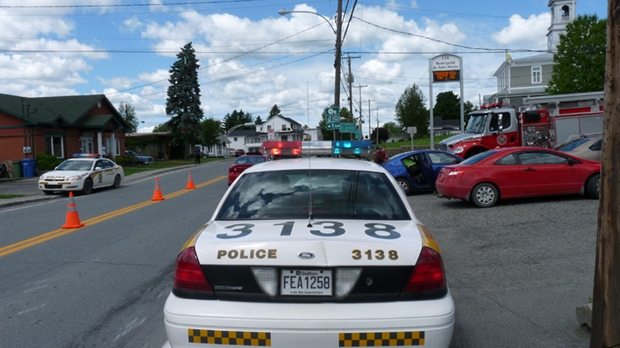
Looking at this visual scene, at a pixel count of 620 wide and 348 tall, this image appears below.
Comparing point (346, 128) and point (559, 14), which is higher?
point (559, 14)

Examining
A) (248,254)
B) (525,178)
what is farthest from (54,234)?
(525,178)

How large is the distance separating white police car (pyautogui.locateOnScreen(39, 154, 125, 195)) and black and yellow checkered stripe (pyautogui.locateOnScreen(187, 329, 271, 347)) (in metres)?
19.5

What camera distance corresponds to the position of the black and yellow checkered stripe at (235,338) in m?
3.42

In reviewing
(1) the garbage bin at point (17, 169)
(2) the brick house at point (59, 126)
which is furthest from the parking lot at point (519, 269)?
(2) the brick house at point (59, 126)

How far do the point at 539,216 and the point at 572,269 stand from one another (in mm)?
4456

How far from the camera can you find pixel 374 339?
338cm

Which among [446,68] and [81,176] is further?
[446,68]

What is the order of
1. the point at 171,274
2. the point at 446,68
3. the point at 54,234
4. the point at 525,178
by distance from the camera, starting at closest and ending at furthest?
the point at 171,274, the point at 54,234, the point at 525,178, the point at 446,68

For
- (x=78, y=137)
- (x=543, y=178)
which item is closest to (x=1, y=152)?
(x=78, y=137)

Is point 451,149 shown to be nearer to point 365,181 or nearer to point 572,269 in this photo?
point 572,269

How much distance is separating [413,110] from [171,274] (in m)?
87.4

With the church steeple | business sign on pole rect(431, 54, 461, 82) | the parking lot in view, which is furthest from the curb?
the church steeple

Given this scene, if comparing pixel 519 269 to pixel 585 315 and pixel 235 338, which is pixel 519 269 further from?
A: pixel 235 338

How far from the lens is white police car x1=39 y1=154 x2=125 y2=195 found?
69.5 feet
